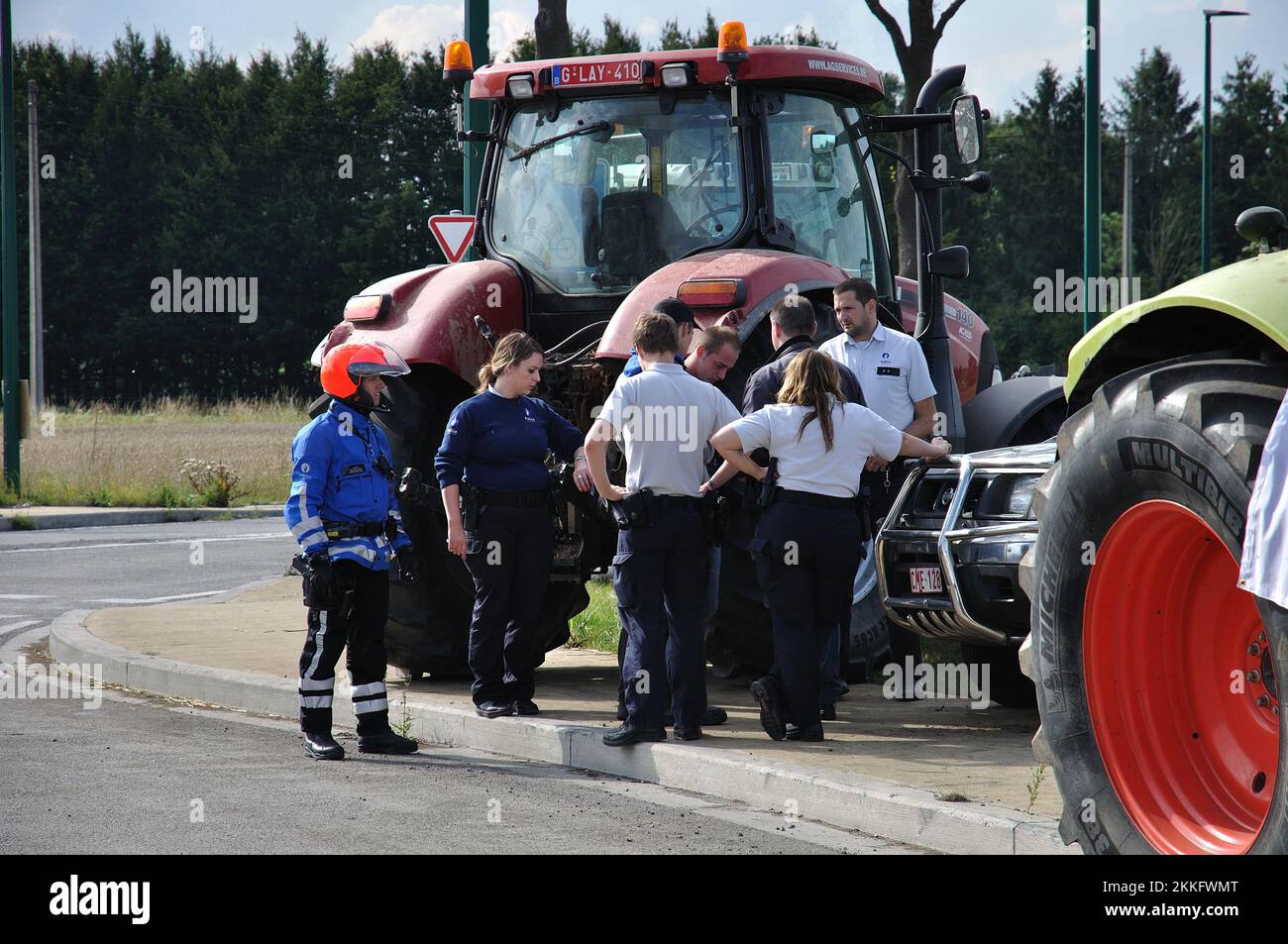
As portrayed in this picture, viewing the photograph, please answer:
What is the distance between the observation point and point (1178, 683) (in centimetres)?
407

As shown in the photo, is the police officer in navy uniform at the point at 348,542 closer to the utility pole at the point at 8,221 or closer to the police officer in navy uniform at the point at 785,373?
the police officer in navy uniform at the point at 785,373

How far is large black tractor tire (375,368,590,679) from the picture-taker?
824cm

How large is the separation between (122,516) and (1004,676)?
1592 centimetres

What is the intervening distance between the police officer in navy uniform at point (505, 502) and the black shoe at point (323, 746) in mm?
768

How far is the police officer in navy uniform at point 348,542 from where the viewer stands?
24.1 ft

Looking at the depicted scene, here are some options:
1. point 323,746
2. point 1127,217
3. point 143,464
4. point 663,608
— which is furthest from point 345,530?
point 1127,217

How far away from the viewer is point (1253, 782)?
12.6 feet

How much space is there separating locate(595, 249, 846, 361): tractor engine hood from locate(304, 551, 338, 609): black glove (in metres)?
1.61

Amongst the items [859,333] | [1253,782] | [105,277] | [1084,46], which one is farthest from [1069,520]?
[105,277]

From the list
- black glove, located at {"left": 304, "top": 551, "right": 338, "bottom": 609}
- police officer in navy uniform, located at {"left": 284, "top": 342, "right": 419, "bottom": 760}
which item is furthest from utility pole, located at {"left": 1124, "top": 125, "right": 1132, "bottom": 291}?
black glove, located at {"left": 304, "top": 551, "right": 338, "bottom": 609}

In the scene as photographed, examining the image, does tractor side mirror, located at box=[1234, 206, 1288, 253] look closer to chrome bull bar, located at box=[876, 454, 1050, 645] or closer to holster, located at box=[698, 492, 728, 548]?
chrome bull bar, located at box=[876, 454, 1050, 645]

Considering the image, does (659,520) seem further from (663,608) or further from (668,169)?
(668,169)
